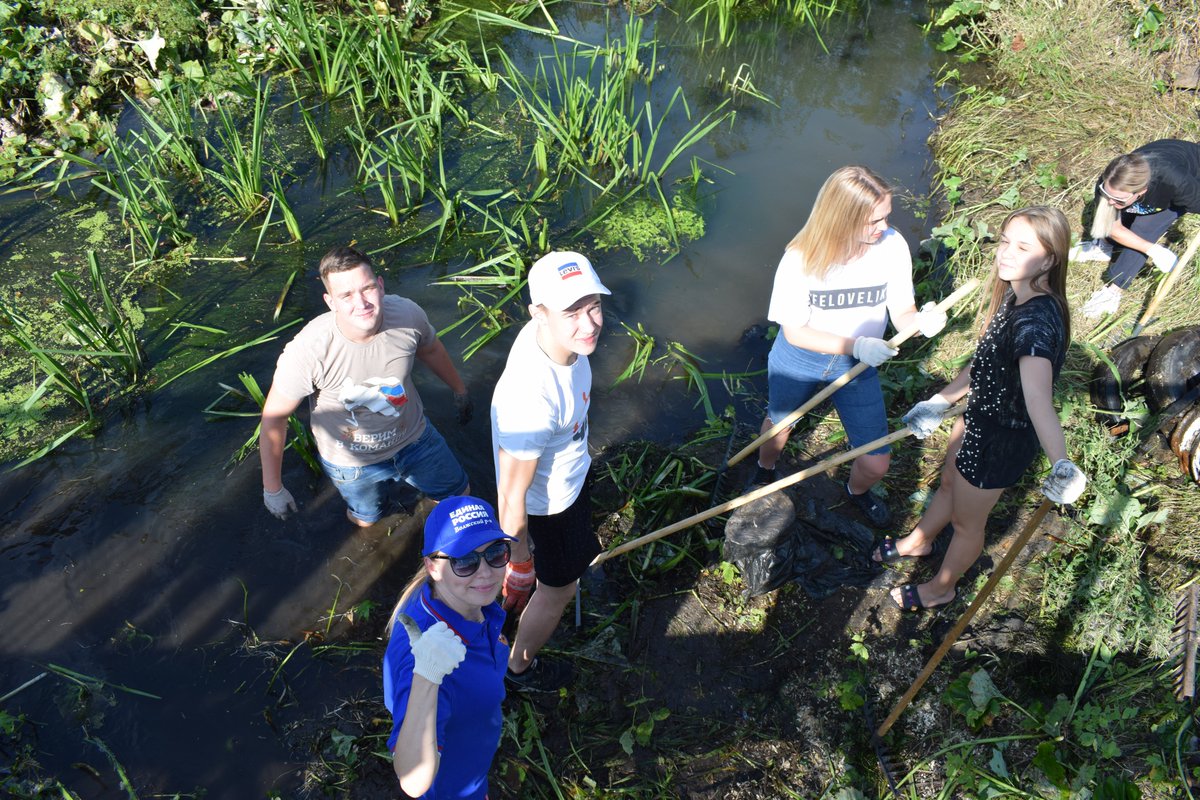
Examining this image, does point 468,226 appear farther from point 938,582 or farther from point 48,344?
point 938,582

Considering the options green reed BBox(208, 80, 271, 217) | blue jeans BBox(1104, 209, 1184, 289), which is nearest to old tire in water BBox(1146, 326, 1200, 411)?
blue jeans BBox(1104, 209, 1184, 289)

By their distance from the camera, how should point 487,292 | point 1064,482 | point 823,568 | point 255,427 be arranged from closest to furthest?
point 1064,482, point 823,568, point 255,427, point 487,292

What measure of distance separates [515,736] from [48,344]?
345 centimetres

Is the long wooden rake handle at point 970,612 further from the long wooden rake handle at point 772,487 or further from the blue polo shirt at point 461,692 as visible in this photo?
the blue polo shirt at point 461,692

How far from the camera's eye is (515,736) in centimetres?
288

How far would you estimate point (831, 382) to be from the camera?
3.34 meters

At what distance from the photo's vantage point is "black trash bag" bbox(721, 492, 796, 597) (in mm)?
3230

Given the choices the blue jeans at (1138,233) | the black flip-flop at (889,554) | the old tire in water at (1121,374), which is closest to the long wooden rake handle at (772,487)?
the black flip-flop at (889,554)

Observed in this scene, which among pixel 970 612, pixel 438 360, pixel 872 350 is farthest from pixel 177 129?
pixel 970 612

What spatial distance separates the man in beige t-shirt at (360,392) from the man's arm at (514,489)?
84cm

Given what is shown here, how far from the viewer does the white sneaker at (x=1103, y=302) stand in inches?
179

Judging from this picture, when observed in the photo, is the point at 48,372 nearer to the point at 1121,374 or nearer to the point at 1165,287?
the point at 1121,374

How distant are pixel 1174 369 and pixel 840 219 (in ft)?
7.64

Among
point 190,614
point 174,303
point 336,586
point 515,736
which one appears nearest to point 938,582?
point 515,736
